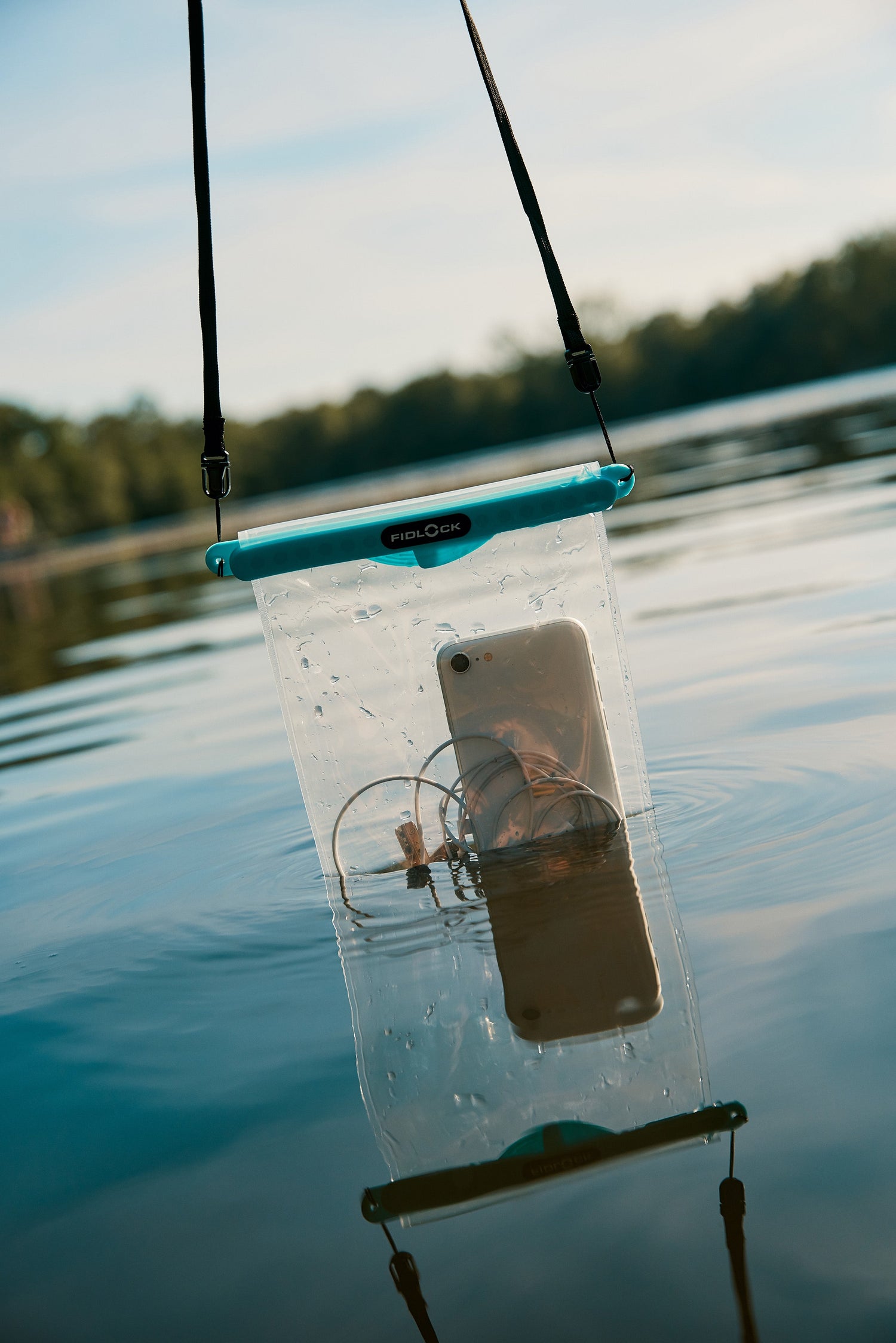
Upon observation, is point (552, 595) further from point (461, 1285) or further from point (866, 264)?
point (866, 264)

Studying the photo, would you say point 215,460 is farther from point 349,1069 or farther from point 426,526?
point 349,1069

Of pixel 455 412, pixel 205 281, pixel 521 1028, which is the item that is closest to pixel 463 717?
pixel 521 1028

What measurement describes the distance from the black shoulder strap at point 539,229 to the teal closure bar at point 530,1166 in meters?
1.51

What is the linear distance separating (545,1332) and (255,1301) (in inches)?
13.9

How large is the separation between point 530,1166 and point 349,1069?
464mm

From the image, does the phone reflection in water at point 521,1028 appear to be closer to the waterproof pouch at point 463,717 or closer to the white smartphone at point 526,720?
the waterproof pouch at point 463,717

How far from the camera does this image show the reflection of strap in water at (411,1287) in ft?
4.43

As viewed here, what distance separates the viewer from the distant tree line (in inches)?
2630

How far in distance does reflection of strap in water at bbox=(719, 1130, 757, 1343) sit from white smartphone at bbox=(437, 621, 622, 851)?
1.29 metres

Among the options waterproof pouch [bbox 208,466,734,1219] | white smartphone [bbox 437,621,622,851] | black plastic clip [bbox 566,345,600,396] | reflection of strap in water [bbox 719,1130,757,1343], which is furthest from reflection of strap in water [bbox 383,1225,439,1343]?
black plastic clip [bbox 566,345,600,396]

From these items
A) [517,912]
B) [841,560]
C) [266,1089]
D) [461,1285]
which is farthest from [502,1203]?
[841,560]

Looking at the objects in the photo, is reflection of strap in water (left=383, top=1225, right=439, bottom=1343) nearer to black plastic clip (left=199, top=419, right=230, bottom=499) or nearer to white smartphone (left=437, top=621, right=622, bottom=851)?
white smartphone (left=437, top=621, right=622, bottom=851)

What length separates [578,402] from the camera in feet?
245

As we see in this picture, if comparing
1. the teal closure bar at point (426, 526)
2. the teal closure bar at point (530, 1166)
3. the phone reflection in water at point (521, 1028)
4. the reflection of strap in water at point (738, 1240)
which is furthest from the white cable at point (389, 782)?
the reflection of strap in water at point (738, 1240)
